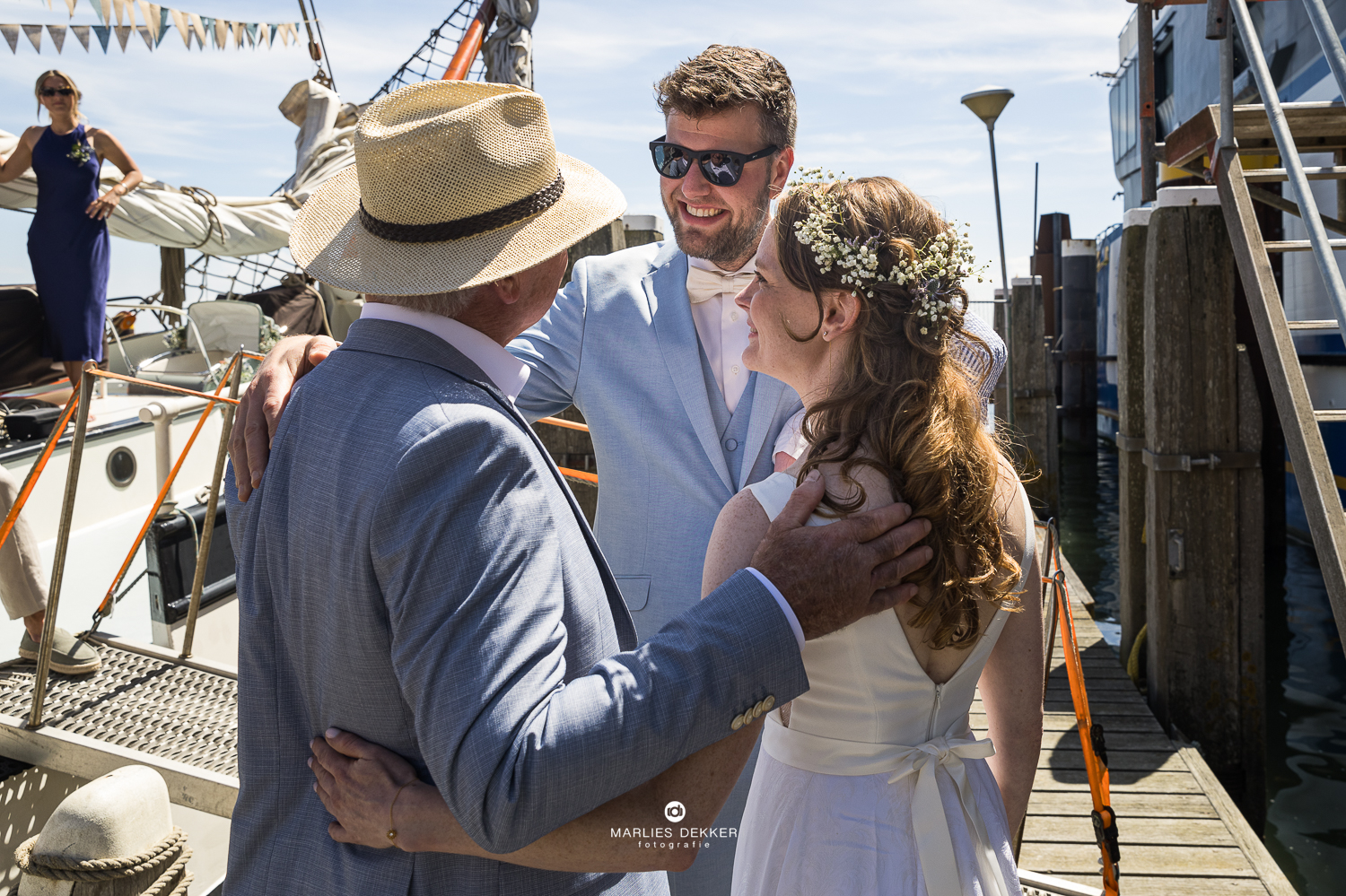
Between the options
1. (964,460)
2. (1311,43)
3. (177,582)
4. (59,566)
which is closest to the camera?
(964,460)

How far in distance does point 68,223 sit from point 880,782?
6.22 metres

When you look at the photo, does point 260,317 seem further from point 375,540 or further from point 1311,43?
point 1311,43

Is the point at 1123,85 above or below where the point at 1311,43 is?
above

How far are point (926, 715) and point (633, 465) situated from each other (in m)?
0.86

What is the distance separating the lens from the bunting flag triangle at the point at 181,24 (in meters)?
10.1

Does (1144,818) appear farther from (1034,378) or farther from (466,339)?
(1034,378)

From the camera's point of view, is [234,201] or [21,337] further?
[234,201]

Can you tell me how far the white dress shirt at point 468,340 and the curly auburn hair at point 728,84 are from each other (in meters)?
1.23

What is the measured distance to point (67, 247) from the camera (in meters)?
6.02

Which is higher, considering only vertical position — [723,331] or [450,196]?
[450,196]

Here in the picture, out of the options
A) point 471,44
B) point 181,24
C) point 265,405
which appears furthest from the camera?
point 471,44

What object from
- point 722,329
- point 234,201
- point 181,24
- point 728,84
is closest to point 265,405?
point 722,329

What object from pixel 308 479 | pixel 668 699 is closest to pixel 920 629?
pixel 668 699

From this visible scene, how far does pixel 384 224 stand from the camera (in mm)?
1236
